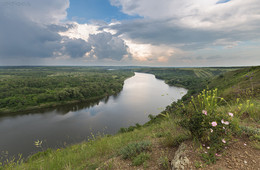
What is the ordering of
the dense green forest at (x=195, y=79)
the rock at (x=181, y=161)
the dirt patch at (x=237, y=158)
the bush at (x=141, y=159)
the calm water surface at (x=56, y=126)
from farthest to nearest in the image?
the dense green forest at (x=195, y=79) → the calm water surface at (x=56, y=126) → the bush at (x=141, y=159) → the rock at (x=181, y=161) → the dirt patch at (x=237, y=158)

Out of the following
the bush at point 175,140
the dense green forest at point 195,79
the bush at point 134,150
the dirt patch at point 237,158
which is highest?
the dirt patch at point 237,158

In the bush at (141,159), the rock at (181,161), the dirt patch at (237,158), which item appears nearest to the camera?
the dirt patch at (237,158)

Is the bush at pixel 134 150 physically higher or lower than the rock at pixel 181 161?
lower

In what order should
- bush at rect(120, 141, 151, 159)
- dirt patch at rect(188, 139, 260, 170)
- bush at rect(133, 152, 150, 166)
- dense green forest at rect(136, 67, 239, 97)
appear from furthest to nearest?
dense green forest at rect(136, 67, 239, 97), bush at rect(120, 141, 151, 159), bush at rect(133, 152, 150, 166), dirt patch at rect(188, 139, 260, 170)

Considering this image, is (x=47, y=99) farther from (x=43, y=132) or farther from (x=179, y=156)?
(x=179, y=156)

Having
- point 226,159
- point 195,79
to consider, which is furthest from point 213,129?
point 195,79

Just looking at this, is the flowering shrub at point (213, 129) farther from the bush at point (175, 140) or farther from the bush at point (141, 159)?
the bush at point (141, 159)

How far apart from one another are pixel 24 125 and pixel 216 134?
37202 millimetres

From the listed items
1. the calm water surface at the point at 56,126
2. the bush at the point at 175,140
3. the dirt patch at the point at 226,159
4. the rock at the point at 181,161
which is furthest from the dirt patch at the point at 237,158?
the calm water surface at the point at 56,126

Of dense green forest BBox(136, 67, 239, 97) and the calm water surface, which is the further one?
dense green forest BBox(136, 67, 239, 97)

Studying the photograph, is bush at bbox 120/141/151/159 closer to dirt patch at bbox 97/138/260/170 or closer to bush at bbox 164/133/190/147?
dirt patch at bbox 97/138/260/170

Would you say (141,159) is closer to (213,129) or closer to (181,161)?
(181,161)

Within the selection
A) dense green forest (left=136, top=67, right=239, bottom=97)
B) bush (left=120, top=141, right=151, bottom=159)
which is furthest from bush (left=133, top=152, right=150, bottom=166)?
dense green forest (left=136, top=67, right=239, bottom=97)

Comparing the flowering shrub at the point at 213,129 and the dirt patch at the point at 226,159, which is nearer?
the dirt patch at the point at 226,159
